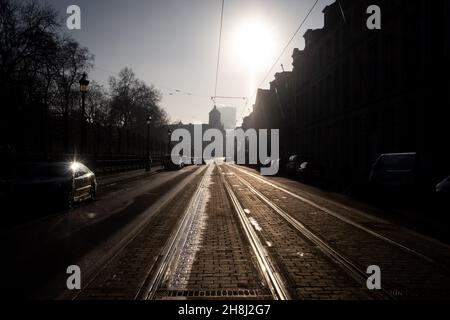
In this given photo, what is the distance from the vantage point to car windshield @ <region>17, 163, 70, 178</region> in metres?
13.5

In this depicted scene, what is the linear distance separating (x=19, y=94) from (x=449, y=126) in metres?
30.8

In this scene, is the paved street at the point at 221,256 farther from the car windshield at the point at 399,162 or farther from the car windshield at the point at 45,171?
the car windshield at the point at 399,162

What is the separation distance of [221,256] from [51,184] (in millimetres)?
7275

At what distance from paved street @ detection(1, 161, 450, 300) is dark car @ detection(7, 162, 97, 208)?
783 millimetres

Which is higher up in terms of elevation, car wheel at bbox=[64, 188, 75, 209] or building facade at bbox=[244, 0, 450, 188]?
building facade at bbox=[244, 0, 450, 188]

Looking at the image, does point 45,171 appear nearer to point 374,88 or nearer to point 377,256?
point 377,256

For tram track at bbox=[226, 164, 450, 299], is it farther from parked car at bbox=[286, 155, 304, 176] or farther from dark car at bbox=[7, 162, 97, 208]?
parked car at bbox=[286, 155, 304, 176]

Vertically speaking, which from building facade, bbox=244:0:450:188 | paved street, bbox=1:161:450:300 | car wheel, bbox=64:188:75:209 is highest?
building facade, bbox=244:0:450:188

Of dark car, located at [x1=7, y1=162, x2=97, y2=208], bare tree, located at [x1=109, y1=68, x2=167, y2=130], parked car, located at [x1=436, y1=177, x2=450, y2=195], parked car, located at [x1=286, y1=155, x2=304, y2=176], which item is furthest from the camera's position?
bare tree, located at [x1=109, y1=68, x2=167, y2=130]

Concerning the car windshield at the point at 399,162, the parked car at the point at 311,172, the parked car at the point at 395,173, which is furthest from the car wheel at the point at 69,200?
the parked car at the point at 311,172

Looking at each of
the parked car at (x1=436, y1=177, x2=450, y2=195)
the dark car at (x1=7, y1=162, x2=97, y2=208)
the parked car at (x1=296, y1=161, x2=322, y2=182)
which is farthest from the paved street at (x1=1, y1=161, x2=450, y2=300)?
the parked car at (x1=296, y1=161, x2=322, y2=182)

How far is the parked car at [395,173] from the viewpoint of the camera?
15.6 metres
